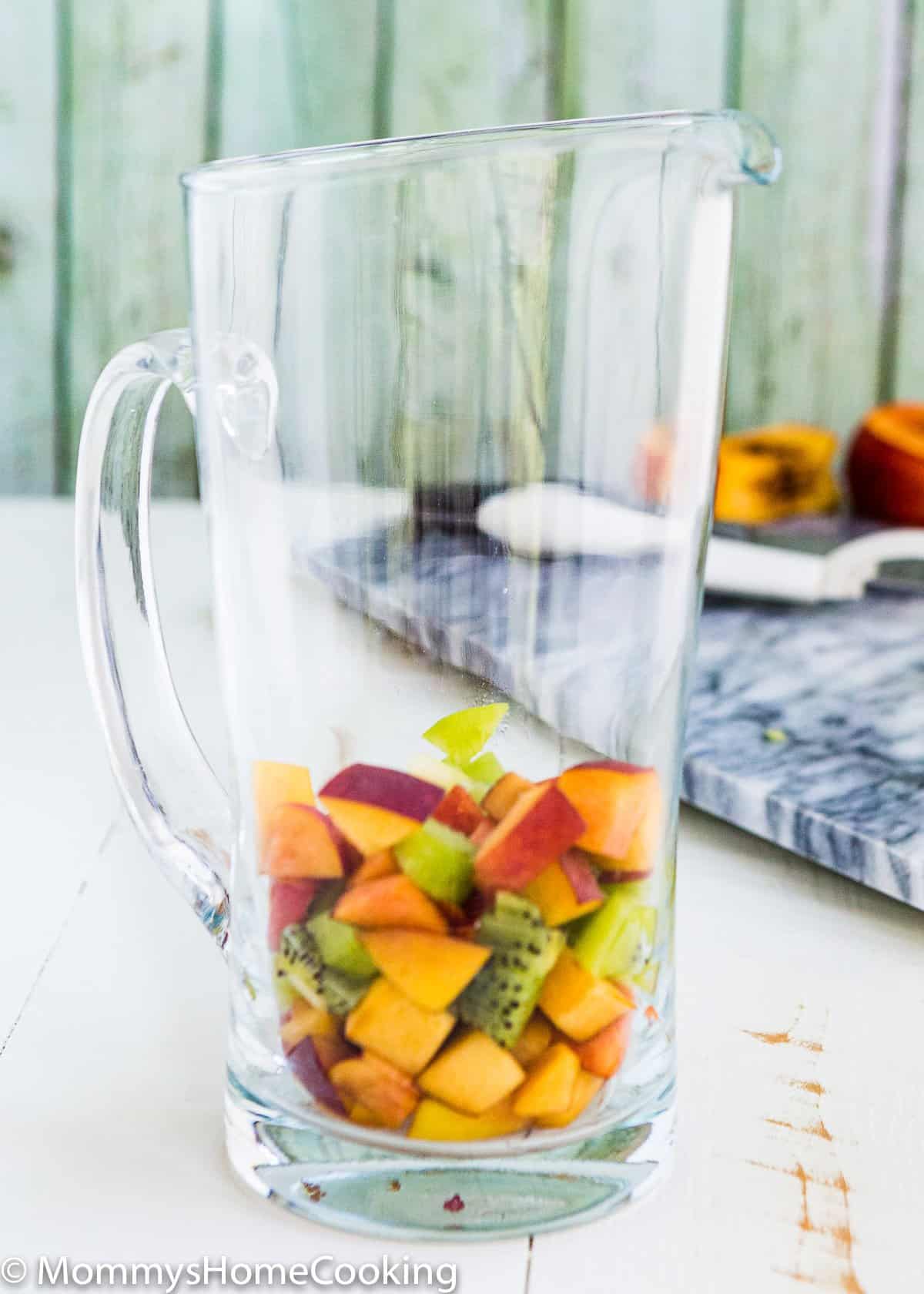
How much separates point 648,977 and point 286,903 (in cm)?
9

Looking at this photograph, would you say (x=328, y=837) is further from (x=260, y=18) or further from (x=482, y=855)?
(x=260, y=18)

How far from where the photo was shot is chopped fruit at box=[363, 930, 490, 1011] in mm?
324

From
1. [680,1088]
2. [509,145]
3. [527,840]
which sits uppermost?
[509,145]

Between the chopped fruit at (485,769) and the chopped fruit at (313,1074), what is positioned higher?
the chopped fruit at (485,769)

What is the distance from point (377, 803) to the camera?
335 mm

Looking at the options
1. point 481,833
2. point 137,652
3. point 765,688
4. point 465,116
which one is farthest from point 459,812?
point 465,116

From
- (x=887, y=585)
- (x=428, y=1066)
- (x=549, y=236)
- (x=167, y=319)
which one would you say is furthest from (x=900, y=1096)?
(x=167, y=319)

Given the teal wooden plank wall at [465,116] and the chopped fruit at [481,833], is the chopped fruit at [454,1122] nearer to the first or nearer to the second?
the chopped fruit at [481,833]

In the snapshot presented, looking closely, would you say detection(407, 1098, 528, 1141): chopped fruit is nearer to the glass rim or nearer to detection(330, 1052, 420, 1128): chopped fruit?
detection(330, 1052, 420, 1128): chopped fruit

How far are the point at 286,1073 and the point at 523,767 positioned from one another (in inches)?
3.9

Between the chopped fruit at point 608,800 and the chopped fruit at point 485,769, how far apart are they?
2 cm

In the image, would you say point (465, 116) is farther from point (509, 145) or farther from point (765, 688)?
point (509, 145)

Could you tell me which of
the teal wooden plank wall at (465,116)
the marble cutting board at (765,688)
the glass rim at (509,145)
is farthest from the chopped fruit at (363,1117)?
the teal wooden plank wall at (465,116)

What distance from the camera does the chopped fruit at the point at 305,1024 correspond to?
0.34 m
